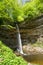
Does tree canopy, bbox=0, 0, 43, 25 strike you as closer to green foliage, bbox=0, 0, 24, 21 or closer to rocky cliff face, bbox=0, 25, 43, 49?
green foliage, bbox=0, 0, 24, 21

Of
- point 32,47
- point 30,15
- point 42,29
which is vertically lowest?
point 32,47

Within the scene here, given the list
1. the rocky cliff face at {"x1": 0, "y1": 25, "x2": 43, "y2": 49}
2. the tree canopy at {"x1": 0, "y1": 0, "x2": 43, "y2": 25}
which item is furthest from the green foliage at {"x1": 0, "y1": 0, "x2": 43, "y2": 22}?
the rocky cliff face at {"x1": 0, "y1": 25, "x2": 43, "y2": 49}

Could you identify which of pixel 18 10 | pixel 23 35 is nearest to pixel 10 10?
pixel 18 10

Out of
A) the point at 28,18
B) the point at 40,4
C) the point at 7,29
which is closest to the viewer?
the point at 7,29

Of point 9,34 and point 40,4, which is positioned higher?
point 40,4

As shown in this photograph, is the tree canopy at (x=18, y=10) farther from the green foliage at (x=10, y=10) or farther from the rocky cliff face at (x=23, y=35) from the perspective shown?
the rocky cliff face at (x=23, y=35)

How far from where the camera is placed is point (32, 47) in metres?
24.8

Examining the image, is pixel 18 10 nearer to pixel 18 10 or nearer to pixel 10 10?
pixel 18 10

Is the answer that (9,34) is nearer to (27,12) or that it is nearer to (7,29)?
(7,29)

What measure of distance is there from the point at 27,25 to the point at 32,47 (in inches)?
105

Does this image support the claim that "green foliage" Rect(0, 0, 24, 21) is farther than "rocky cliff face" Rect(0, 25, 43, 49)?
No

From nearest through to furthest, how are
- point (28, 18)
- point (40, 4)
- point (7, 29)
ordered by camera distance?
point (7, 29)
point (28, 18)
point (40, 4)

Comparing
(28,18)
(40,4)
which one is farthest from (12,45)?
(40,4)

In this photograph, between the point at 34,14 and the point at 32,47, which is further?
the point at 34,14
